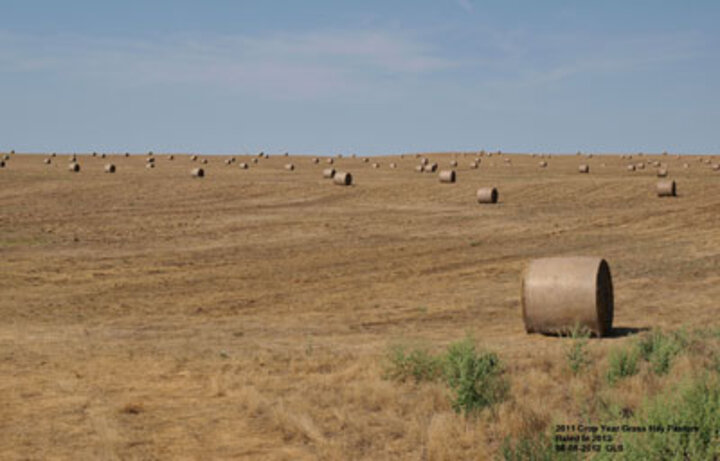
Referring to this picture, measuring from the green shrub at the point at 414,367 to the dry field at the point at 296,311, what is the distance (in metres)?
0.18

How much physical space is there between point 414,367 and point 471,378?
1237 millimetres

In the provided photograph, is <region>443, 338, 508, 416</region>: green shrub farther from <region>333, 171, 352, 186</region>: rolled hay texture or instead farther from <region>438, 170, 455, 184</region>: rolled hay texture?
<region>333, 171, 352, 186</region>: rolled hay texture

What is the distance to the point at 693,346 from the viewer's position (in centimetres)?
1214

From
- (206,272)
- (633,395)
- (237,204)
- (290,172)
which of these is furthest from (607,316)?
(290,172)

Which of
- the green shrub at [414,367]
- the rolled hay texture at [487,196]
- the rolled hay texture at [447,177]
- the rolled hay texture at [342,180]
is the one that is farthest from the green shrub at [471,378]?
the rolled hay texture at [342,180]

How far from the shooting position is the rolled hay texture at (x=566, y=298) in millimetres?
13828

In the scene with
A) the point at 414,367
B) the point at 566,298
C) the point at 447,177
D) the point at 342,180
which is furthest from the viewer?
the point at 342,180

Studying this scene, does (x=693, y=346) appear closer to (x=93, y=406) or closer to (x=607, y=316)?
(x=607, y=316)

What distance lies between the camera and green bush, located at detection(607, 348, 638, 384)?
10737mm

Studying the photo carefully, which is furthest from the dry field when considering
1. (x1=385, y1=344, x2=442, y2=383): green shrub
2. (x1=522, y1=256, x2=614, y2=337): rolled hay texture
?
(x1=522, y1=256, x2=614, y2=337): rolled hay texture

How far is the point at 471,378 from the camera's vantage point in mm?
10078

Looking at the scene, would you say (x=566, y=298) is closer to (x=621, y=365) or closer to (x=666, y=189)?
(x=621, y=365)

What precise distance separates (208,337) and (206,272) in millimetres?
7792

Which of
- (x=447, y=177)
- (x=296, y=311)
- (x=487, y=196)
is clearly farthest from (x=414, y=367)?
(x=447, y=177)
